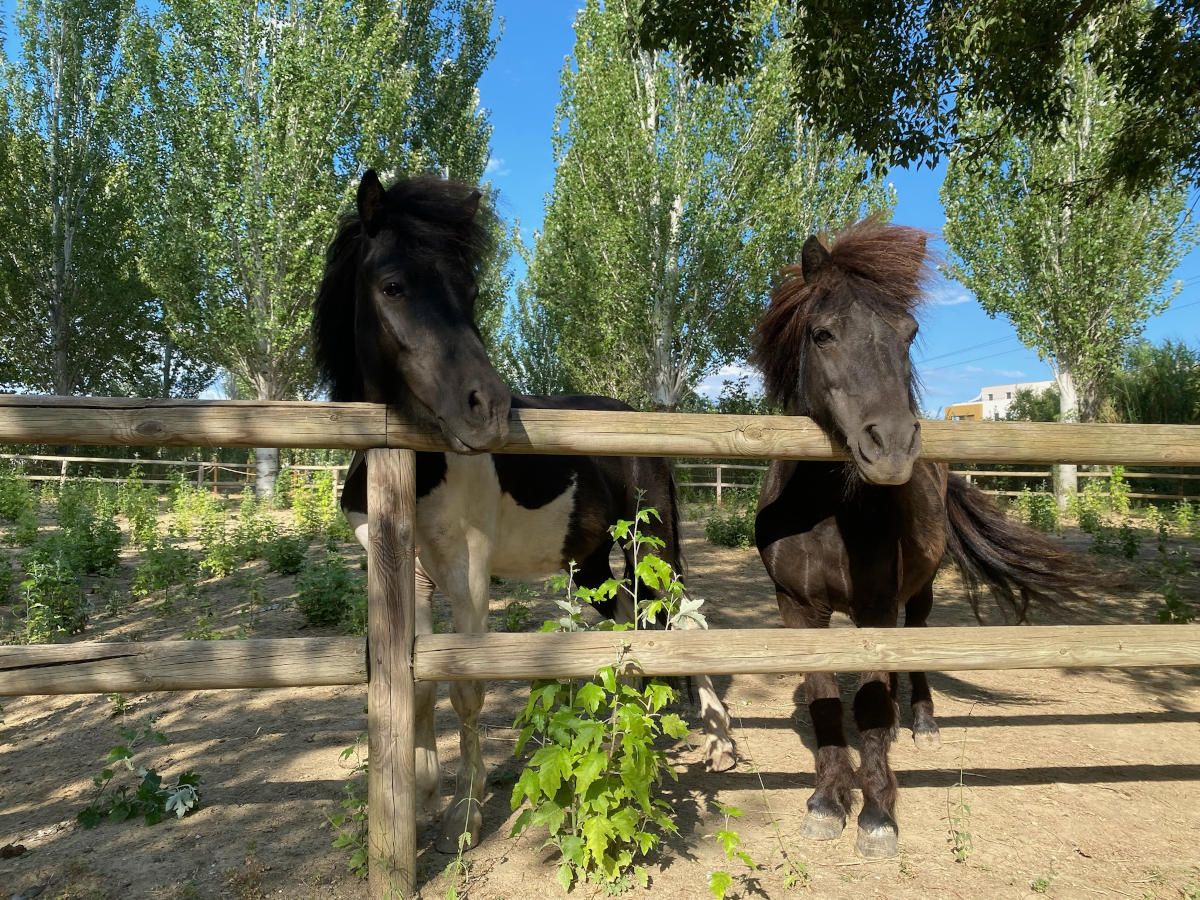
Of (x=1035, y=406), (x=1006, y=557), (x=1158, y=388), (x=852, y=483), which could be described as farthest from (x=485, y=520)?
(x=1035, y=406)

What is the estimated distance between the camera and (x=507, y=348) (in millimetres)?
27547

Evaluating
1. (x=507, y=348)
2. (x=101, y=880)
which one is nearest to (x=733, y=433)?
(x=101, y=880)

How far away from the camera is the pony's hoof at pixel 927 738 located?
339cm

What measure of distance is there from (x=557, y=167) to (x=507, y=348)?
1091 centimetres

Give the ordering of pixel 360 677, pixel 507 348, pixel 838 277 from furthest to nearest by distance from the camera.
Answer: pixel 507 348 < pixel 838 277 < pixel 360 677

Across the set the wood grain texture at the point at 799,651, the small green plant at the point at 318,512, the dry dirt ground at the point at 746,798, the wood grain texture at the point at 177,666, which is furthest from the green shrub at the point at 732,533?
the wood grain texture at the point at 177,666

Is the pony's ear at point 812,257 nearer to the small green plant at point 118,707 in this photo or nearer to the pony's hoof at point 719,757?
the pony's hoof at point 719,757

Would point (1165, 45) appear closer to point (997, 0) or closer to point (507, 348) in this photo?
point (997, 0)

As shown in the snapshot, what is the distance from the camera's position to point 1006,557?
3857mm

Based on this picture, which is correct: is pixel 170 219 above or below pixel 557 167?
below

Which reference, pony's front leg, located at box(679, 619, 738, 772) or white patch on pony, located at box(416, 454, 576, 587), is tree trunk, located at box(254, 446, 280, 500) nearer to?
white patch on pony, located at box(416, 454, 576, 587)

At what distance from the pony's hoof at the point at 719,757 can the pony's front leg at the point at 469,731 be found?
1.09 metres

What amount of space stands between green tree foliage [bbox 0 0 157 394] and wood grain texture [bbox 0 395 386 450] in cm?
1905

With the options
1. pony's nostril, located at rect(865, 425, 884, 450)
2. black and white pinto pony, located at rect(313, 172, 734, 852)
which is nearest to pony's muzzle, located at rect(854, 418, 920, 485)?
pony's nostril, located at rect(865, 425, 884, 450)
